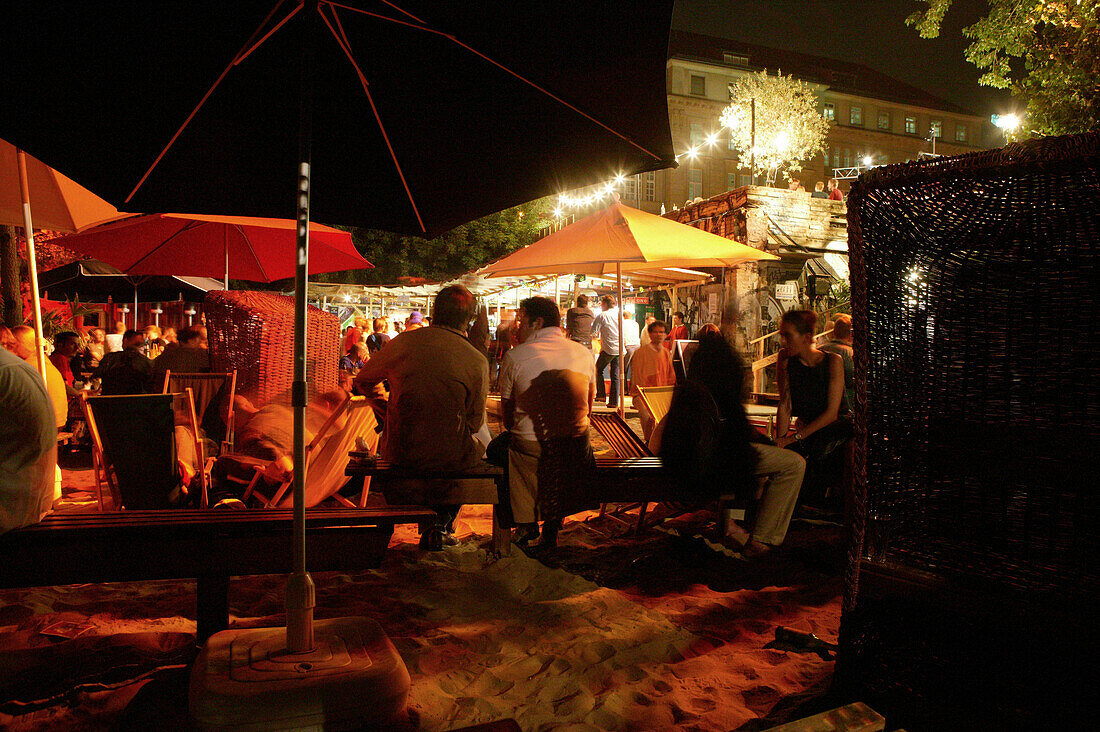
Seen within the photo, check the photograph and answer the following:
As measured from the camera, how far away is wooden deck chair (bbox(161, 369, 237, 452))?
682 cm

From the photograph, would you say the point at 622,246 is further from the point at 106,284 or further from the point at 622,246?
the point at 106,284

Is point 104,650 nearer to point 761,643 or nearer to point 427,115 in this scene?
point 427,115

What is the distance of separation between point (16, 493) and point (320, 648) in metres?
1.44

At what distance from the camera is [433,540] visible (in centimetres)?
462

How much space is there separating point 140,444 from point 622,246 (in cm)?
416

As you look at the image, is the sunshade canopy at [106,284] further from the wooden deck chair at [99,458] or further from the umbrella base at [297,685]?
the umbrella base at [297,685]

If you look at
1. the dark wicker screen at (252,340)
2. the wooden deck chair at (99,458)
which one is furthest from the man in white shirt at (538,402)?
the dark wicker screen at (252,340)

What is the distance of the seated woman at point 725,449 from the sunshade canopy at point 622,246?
75.0 inches

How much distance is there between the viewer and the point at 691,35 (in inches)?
2112

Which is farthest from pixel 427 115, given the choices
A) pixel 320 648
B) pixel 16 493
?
pixel 16 493

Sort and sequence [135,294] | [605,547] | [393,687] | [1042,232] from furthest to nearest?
[135,294] < [605,547] < [393,687] < [1042,232]

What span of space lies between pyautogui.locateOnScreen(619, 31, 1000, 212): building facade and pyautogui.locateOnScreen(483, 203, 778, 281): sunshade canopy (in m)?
38.3

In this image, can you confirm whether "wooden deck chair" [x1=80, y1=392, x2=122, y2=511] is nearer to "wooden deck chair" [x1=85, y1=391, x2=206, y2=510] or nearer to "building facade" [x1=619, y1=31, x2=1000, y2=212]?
"wooden deck chair" [x1=85, y1=391, x2=206, y2=510]

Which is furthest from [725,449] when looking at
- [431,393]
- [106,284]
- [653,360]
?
[106,284]
